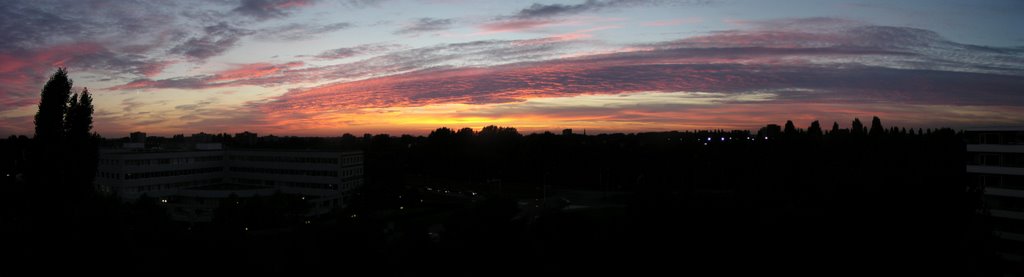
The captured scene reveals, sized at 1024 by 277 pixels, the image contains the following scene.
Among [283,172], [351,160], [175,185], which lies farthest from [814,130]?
[175,185]

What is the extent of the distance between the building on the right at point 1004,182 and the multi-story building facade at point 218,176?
58239 millimetres

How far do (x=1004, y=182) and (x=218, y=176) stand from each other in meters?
77.9

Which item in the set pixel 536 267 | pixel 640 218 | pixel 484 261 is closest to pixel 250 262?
pixel 484 261

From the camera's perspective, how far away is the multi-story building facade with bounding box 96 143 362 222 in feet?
213

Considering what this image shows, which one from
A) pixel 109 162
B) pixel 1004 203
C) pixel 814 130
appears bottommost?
pixel 1004 203

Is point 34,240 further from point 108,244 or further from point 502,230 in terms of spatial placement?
point 502,230

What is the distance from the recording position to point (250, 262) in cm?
2008

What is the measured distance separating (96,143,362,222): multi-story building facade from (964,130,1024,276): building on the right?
5824 cm

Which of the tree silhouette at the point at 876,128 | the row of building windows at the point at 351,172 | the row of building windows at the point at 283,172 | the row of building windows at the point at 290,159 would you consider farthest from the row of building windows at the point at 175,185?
the tree silhouette at the point at 876,128

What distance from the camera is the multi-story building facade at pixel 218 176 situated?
213ft

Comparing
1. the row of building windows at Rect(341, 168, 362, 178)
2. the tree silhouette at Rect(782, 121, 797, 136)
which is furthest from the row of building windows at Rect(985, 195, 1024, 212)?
the row of building windows at Rect(341, 168, 362, 178)

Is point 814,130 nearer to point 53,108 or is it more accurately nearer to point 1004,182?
point 1004,182

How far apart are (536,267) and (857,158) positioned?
193 ft

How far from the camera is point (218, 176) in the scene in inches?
3076
